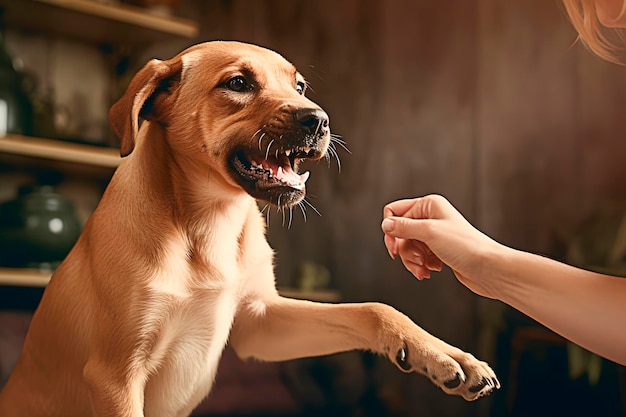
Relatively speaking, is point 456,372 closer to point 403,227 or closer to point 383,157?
point 403,227

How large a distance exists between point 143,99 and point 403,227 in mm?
464

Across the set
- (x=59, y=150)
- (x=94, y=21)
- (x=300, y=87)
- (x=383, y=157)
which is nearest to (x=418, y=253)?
(x=300, y=87)

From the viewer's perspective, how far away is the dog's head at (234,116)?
1.13 metres

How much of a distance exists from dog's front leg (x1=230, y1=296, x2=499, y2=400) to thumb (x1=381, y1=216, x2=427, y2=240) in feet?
0.43

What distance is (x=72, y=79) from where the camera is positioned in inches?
136

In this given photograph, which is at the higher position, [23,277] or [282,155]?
[282,155]

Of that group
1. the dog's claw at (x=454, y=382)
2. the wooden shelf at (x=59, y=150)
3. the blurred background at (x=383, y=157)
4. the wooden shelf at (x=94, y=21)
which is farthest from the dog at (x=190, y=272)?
the wooden shelf at (x=94, y=21)

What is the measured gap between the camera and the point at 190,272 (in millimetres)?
1180

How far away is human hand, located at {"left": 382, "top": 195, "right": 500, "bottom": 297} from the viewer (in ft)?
3.61

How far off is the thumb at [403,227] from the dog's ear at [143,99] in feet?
1.41

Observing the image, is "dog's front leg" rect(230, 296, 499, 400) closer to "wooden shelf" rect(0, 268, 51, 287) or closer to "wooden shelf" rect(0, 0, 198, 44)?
"wooden shelf" rect(0, 268, 51, 287)

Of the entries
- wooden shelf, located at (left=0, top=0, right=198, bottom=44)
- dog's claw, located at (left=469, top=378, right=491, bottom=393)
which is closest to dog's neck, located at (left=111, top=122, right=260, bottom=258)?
dog's claw, located at (left=469, top=378, right=491, bottom=393)

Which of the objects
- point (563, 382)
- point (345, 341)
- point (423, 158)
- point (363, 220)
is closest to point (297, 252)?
point (363, 220)

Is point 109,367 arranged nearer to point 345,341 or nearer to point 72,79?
point 345,341
